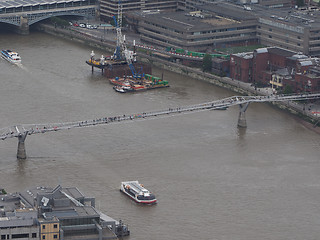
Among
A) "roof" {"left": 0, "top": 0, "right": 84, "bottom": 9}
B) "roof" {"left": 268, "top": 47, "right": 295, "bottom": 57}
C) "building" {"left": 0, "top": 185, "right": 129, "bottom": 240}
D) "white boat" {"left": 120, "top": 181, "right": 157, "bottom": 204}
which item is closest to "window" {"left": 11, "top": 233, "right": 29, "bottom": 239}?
"building" {"left": 0, "top": 185, "right": 129, "bottom": 240}

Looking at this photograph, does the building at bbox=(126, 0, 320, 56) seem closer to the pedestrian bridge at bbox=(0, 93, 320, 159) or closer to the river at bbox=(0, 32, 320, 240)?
the river at bbox=(0, 32, 320, 240)

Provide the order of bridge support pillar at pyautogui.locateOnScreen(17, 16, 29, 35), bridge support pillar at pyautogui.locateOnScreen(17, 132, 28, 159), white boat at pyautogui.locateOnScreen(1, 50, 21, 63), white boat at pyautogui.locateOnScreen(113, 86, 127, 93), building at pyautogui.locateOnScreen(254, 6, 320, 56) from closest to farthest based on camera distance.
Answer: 1. bridge support pillar at pyautogui.locateOnScreen(17, 132, 28, 159)
2. white boat at pyautogui.locateOnScreen(113, 86, 127, 93)
3. building at pyautogui.locateOnScreen(254, 6, 320, 56)
4. white boat at pyautogui.locateOnScreen(1, 50, 21, 63)
5. bridge support pillar at pyautogui.locateOnScreen(17, 16, 29, 35)

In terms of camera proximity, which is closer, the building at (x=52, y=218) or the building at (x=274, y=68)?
the building at (x=52, y=218)

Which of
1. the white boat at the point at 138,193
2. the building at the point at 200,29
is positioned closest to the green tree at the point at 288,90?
the building at the point at 200,29

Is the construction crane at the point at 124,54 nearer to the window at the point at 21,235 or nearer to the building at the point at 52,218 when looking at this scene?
the building at the point at 52,218

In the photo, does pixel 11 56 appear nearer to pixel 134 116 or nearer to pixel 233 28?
pixel 233 28

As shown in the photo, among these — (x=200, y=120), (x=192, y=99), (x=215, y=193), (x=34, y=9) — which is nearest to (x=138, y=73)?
(x=192, y=99)
